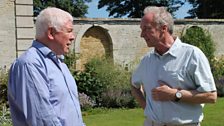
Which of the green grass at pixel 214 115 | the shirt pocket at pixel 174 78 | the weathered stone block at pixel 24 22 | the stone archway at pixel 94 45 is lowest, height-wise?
the green grass at pixel 214 115

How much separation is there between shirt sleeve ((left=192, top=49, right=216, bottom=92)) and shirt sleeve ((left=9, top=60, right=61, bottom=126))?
1312mm

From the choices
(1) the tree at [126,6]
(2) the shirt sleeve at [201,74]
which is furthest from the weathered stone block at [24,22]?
(1) the tree at [126,6]

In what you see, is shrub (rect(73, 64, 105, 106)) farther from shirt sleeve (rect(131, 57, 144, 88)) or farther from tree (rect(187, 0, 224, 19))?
tree (rect(187, 0, 224, 19))

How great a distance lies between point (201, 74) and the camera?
13.3 feet

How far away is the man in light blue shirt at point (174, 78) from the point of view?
161 inches

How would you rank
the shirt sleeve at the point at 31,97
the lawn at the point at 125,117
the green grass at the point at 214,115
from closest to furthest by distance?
the shirt sleeve at the point at 31,97, the green grass at the point at 214,115, the lawn at the point at 125,117

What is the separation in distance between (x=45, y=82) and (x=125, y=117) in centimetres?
842

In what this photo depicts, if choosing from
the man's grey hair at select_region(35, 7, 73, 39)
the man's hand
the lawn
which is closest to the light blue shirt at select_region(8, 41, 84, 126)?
the man's grey hair at select_region(35, 7, 73, 39)

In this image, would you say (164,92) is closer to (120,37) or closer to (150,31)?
(150,31)

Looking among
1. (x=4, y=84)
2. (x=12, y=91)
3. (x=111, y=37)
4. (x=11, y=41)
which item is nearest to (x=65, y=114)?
(x=12, y=91)

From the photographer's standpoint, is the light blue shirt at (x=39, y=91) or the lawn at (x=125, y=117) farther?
the lawn at (x=125, y=117)

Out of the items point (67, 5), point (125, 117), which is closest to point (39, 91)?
point (125, 117)

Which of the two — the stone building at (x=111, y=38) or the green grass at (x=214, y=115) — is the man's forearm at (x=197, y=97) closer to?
the green grass at (x=214, y=115)

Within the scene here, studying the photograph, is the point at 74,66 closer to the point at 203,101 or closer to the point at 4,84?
the point at 4,84
